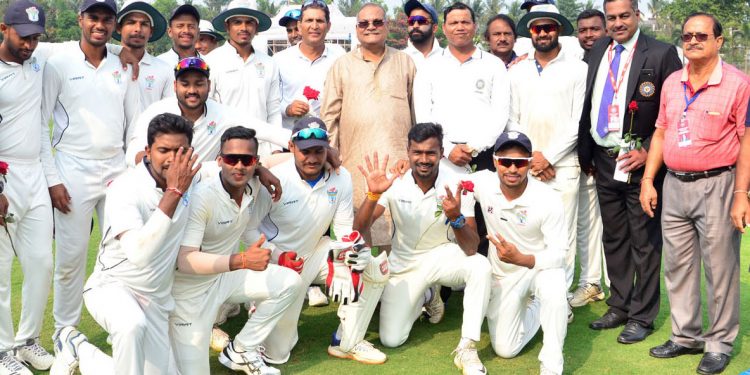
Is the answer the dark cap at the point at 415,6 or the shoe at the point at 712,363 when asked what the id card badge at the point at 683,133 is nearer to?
the shoe at the point at 712,363

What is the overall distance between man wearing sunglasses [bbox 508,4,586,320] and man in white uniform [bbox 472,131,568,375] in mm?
930

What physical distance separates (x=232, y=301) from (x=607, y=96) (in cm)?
362

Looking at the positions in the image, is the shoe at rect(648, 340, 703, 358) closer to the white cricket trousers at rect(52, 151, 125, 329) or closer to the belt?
the belt

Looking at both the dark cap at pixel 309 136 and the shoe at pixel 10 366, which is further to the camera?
the dark cap at pixel 309 136

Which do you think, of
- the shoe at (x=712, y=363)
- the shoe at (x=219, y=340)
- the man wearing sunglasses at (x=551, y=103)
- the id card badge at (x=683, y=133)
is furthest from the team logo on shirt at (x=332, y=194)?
the shoe at (x=712, y=363)

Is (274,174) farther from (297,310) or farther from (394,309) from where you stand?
(394,309)

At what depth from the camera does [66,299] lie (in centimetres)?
637

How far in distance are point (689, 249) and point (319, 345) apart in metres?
3.09

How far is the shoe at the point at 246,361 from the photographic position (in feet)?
18.7

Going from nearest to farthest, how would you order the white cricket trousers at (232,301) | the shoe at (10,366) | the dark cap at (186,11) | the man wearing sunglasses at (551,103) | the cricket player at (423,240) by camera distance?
the white cricket trousers at (232,301)
the shoe at (10,366)
the cricket player at (423,240)
the man wearing sunglasses at (551,103)
the dark cap at (186,11)

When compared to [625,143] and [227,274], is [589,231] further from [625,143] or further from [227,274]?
[227,274]

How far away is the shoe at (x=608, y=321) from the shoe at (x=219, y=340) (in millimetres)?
3202

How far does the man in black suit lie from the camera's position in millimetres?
6500

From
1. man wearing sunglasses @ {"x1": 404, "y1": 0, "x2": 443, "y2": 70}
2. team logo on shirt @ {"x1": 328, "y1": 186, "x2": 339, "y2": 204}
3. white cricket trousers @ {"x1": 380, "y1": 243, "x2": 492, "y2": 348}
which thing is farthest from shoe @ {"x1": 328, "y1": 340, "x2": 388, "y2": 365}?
man wearing sunglasses @ {"x1": 404, "y1": 0, "x2": 443, "y2": 70}
